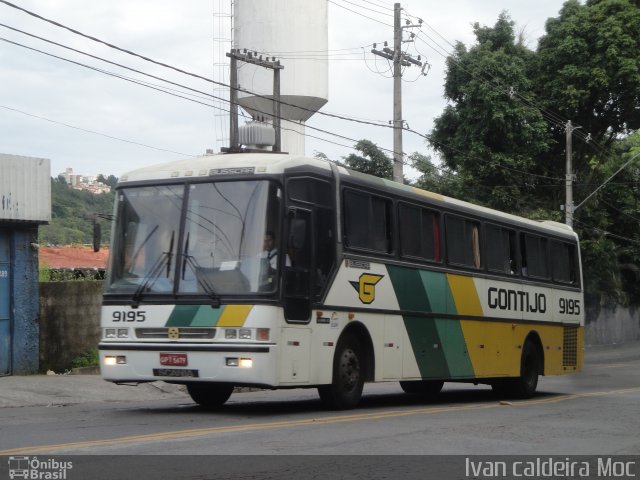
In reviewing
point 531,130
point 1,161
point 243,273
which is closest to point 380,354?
point 243,273

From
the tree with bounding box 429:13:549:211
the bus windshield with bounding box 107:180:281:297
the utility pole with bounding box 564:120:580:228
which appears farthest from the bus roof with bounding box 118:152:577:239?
the tree with bounding box 429:13:549:211

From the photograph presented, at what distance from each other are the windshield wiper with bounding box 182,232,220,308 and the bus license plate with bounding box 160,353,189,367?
0.71 metres

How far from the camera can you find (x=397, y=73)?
31.9 meters

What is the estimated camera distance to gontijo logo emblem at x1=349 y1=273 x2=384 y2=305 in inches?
559

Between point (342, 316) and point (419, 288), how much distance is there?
7.58 ft

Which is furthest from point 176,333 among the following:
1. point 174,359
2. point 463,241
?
point 463,241

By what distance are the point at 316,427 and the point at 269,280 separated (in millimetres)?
2015

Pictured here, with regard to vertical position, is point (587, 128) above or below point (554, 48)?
below

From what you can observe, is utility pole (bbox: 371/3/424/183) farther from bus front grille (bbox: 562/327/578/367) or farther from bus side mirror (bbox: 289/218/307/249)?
bus side mirror (bbox: 289/218/307/249)

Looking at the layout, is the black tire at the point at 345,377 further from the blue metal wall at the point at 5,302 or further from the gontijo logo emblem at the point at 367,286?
the blue metal wall at the point at 5,302

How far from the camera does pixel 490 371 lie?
59.2ft

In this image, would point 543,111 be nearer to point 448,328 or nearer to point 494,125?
point 494,125

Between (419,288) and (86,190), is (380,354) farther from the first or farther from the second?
(86,190)

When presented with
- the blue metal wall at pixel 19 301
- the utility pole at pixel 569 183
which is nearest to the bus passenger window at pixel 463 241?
the blue metal wall at pixel 19 301
